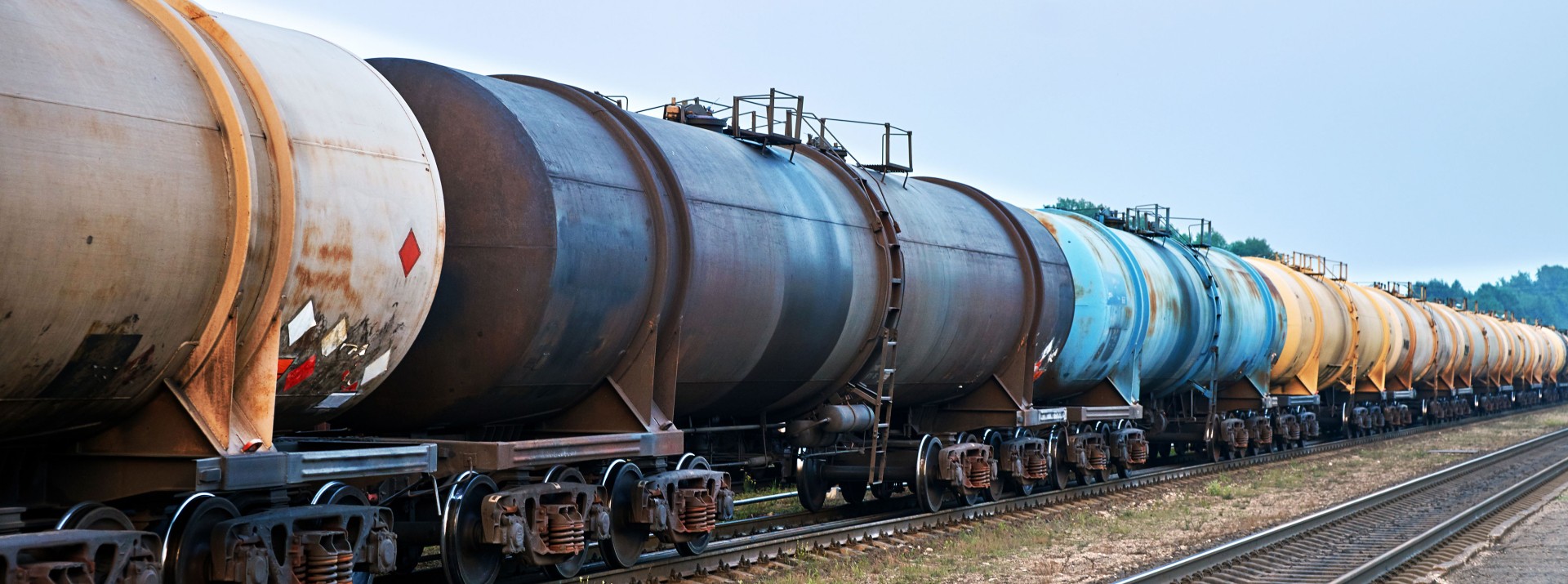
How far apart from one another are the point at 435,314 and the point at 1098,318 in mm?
10861

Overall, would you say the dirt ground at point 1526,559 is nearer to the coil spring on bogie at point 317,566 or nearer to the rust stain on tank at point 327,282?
the coil spring on bogie at point 317,566

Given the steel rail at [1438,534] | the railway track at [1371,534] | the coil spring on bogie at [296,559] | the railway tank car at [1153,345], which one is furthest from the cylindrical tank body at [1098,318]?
the coil spring on bogie at [296,559]

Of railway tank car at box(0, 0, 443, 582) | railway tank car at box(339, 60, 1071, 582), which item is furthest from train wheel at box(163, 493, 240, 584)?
railway tank car at box(339, 60, 1071, 582)

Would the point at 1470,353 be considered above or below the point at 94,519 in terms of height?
above

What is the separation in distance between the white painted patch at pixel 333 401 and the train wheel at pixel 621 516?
2619 mm

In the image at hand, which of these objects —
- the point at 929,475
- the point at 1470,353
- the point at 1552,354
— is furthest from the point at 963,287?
the point at 1552,354

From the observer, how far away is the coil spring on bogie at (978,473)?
15.4 m

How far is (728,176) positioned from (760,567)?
3.24 m

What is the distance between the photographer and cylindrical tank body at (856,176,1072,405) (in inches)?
526

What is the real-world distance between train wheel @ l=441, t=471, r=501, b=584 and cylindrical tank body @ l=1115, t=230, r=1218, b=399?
12.6 meters

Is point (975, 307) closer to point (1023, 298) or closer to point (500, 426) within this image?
point (1023, 298)

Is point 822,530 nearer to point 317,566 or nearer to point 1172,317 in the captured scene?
point 317,566

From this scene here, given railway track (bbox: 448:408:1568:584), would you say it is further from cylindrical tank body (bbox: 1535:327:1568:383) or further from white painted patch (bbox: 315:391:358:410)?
cylindrical tank body (bbox: 1535:327:1568:383)

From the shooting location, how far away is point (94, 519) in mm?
6016
